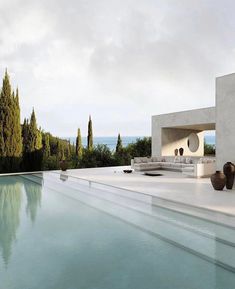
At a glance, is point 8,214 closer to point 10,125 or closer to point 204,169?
point 10,125

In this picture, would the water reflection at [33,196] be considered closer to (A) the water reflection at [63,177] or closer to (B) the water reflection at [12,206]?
(B) the water reflection at [12,206]

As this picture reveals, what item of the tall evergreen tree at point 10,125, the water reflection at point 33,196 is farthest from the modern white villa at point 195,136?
the tall evergreen tree at point 10,125

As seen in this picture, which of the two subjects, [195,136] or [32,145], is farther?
[195,136]

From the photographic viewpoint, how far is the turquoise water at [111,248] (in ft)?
11.2

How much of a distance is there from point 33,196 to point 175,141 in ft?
38.7

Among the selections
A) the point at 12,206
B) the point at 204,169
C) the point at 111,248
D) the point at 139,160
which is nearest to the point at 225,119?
the point at 204,169

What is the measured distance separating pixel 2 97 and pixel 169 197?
11.4 m

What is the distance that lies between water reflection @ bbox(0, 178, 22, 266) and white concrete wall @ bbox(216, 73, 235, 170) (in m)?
7.47

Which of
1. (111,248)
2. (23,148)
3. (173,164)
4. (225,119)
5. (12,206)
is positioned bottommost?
(111,248)

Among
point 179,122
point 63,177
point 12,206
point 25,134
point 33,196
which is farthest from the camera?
point 179,122

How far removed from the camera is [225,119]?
386 inches

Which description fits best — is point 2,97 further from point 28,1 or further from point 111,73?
point 111,73

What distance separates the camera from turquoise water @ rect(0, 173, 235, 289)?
3416mm

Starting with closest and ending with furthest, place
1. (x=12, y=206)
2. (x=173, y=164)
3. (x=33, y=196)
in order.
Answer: (x=12, y=206) → (x=33, y=196) → (x=173, y=164)
